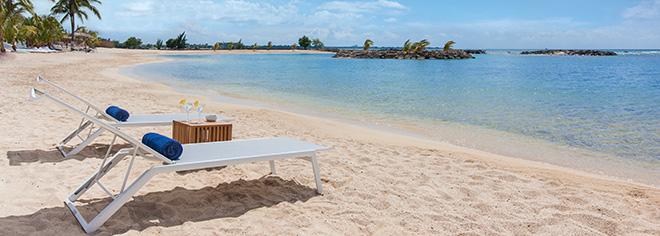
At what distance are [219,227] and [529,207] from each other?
9.02ft

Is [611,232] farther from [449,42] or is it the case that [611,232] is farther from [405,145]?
[449,42]

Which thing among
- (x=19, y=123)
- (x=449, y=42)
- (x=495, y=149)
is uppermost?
(x=449, y=42)

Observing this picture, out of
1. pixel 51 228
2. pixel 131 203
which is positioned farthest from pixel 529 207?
pixel 51 228

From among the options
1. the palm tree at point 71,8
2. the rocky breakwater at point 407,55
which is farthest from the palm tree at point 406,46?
the palm tree at point 71,8

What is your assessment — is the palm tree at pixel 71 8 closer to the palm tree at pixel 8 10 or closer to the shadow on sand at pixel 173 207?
the palm tree at pixel 8 10

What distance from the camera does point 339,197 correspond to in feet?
12.4

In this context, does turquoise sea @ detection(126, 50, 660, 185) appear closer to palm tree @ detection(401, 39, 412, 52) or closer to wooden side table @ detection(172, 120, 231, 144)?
wooden side table @ detection(172, 120, 231, 144)

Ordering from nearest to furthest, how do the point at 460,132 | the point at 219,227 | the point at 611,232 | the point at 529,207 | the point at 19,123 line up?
1. the point at 219,227
2. the point at 611,232
3. the point at 529,207
4. the point at 19,123
5. the point at 460,132

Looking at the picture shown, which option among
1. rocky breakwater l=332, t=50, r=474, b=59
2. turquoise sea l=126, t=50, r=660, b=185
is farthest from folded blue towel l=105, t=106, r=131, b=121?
rocky breakwater l=332, t=50, r=474, b=59

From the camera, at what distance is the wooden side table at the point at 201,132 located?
4.32m

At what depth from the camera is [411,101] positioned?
13195 millimetres

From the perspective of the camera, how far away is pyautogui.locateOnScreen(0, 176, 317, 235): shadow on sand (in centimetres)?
281

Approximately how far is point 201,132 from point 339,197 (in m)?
1.67

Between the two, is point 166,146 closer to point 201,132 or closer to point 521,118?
point 201,132
